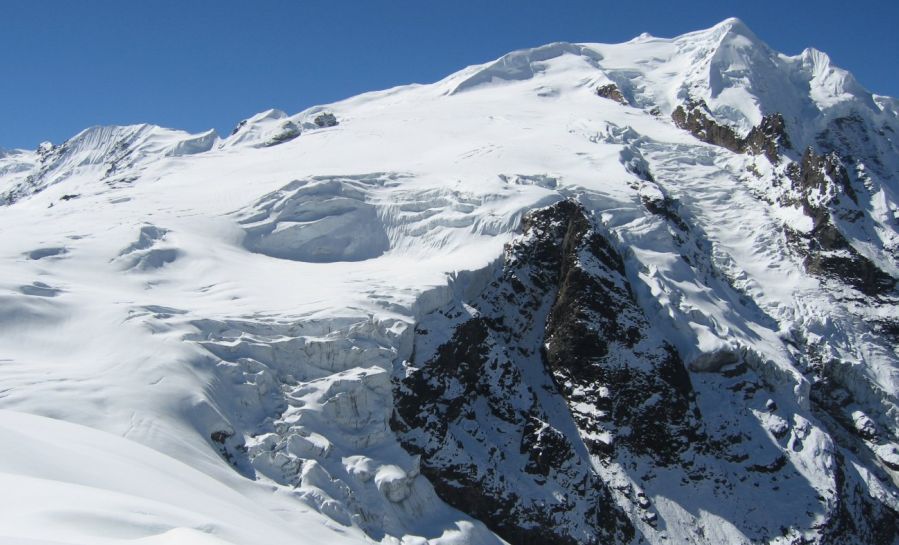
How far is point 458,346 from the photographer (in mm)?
44156

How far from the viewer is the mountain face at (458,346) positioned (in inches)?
1233

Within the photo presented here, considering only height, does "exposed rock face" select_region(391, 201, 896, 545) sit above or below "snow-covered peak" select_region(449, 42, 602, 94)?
below

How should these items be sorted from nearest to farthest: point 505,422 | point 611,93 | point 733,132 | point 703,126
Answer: point 505,422 → point 733,132 → point 703,126 → point 611,93

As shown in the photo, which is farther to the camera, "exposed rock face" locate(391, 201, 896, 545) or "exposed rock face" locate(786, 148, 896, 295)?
"exposed rock face" locate(786, 148, 896, 295)

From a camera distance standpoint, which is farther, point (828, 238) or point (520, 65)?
point (520, 65)

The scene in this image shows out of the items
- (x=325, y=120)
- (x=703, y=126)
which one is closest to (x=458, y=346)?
(x=325, y=120)

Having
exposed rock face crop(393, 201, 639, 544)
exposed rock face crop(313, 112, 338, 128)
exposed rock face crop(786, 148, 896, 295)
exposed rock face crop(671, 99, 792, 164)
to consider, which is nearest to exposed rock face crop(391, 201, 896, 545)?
exposed rock face crop(393, 201, 639, 544)

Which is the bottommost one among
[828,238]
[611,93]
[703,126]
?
[828,238]

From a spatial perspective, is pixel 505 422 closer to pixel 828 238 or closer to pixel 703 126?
pixel 828 238

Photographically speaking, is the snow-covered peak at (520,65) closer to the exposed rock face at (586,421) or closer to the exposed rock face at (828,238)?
the exposed rock face at (828,238)

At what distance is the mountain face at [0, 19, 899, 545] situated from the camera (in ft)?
103

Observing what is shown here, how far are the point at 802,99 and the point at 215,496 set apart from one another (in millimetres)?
101587

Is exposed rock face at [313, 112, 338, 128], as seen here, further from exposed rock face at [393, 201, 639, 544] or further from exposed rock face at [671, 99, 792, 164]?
exposed rock face at [393, 201, 639, 544]

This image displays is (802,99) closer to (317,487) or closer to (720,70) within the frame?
(720,70)
